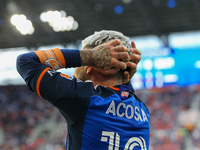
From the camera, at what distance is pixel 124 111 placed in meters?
1.21

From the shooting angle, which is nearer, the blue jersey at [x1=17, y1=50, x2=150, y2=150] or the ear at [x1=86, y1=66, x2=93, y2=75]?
the blue jersey at [x1=17, y1=50, x2=150, y2=150]

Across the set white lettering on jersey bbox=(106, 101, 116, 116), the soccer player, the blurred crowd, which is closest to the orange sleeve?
the soccer player

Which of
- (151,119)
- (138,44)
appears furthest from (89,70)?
(138,44)

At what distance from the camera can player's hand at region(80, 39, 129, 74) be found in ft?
3.86

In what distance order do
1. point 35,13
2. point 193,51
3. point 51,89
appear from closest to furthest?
point 51,89, point 193,51, point 35,13

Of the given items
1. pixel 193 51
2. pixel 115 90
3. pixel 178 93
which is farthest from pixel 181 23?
pixel 115 90

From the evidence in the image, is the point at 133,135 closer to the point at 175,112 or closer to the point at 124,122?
the point at 124,122

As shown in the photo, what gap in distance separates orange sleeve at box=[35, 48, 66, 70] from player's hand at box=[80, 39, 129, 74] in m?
0.11

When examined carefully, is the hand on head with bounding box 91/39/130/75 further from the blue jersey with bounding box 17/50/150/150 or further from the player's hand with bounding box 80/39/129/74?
the blue jersey with bounding box 17/50/150/150

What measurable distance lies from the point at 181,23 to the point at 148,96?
204 inches

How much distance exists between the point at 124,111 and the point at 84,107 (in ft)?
0.79

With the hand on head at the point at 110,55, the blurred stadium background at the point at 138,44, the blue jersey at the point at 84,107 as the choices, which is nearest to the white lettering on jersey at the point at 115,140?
the blue jersey at the point at 84,107

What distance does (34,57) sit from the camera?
1.13 metres

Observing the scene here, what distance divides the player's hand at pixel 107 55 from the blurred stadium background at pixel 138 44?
30.7 ft
